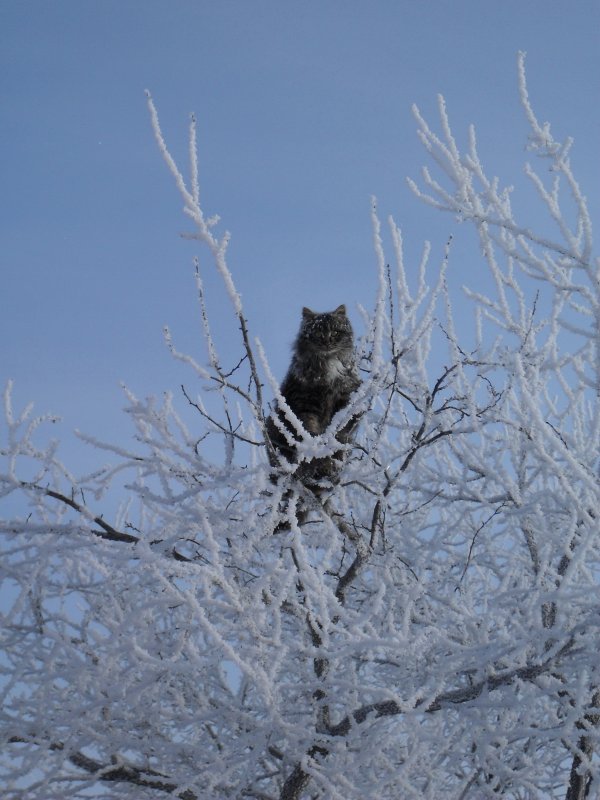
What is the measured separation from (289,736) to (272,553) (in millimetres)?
2172

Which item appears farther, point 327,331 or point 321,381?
point 327,331

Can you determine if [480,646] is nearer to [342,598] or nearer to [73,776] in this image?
[342,598]

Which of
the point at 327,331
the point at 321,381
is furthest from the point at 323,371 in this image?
the point at 327,331

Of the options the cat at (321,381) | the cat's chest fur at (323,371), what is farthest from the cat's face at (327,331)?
the cat's chest fur at (323,371)

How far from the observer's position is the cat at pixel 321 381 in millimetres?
4844

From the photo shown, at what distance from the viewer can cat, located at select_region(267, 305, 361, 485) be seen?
4844 millimetres

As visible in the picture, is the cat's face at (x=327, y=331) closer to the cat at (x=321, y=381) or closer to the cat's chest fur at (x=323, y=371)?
the cat at (x=321, y=381)

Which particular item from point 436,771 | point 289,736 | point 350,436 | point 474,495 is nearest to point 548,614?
point 474,495

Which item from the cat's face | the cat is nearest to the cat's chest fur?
the cat

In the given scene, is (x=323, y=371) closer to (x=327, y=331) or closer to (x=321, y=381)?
(x=321, y=381)

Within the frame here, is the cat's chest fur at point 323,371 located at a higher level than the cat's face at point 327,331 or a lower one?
lower

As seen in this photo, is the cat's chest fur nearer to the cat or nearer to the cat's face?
the cat

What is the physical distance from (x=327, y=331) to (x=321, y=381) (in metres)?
0.44

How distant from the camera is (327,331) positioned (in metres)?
5.29
